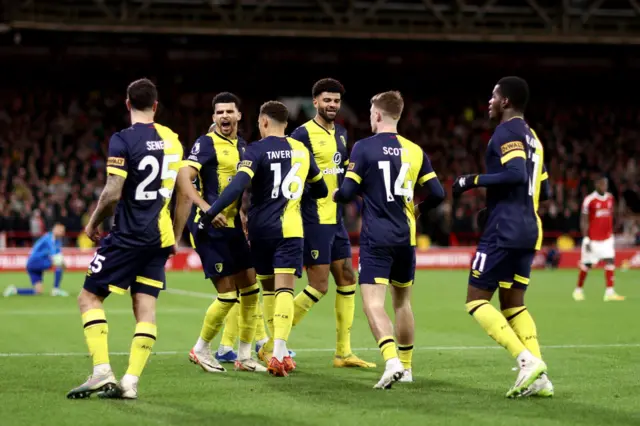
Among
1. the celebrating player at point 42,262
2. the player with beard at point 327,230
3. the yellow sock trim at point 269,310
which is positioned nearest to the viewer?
the player with beard at point 327,230

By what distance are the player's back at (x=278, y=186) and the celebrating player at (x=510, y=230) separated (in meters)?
1.80

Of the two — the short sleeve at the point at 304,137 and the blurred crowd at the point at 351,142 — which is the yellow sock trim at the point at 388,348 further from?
the blurred crowd at the point at 351,142

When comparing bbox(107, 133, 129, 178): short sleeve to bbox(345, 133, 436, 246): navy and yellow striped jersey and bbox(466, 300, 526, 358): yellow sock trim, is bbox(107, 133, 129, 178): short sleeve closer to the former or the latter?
bbox(345, 133, 436, 246): navy and yellow striped jersey

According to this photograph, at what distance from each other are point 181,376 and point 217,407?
75.2 inches

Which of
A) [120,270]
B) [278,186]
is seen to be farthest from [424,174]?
[120,270]

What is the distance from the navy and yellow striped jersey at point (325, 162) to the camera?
1073 cm

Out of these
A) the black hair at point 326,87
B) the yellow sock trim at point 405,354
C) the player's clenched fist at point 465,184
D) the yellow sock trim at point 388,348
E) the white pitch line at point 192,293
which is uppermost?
the black hair at point 326,87

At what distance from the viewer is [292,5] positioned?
36.6m

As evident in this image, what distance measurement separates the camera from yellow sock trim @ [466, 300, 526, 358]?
27.8ft

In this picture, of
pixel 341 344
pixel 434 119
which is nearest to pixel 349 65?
pixel 434 119

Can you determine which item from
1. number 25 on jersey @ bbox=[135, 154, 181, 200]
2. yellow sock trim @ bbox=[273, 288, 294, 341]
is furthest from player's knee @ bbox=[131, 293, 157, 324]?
yellow sock trim @ bbox=[273, 288, 294, 341]

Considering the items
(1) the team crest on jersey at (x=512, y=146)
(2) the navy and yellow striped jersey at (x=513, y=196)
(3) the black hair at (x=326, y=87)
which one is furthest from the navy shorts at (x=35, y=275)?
(1) the team crest on jersey at (x=512, y=146)

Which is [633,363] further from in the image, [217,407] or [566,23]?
[566,23]

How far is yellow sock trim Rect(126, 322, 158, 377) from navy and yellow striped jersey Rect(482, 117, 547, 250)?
276 centimetres
